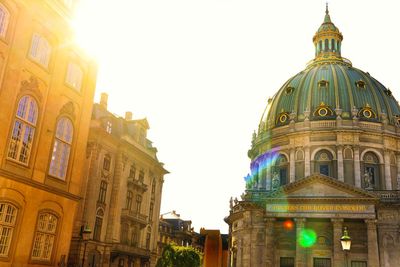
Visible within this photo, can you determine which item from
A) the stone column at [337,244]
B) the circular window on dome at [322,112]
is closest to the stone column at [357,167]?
the circular window on dome at [322,112]

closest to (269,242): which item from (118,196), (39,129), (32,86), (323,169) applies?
(323,169)

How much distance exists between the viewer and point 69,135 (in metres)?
24.9

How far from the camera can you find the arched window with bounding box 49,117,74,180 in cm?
2356

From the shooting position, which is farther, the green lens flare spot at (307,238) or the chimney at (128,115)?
the chimney at (128,115)

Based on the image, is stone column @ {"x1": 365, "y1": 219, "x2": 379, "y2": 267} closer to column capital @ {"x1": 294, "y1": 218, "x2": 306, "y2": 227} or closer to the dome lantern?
column capital @ {"x1": 294, "y1": 218, "x2": 306, "y2": 227}

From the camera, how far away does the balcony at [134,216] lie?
47.4 meters

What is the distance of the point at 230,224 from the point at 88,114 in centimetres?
4395

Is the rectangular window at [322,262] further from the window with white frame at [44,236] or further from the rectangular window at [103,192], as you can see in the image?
the window with white frame at [44,236]

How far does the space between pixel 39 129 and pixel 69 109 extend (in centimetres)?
280

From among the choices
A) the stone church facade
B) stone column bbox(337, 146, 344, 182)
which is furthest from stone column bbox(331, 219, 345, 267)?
stone column bbox(337, 146, 344, 182)

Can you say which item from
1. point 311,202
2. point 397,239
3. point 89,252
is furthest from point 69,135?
point 397,239

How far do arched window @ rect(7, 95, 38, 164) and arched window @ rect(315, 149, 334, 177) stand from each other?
46445mm

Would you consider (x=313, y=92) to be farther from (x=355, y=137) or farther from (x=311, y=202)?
(x=311, y=202)

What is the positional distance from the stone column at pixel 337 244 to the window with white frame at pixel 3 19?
1571 inches
